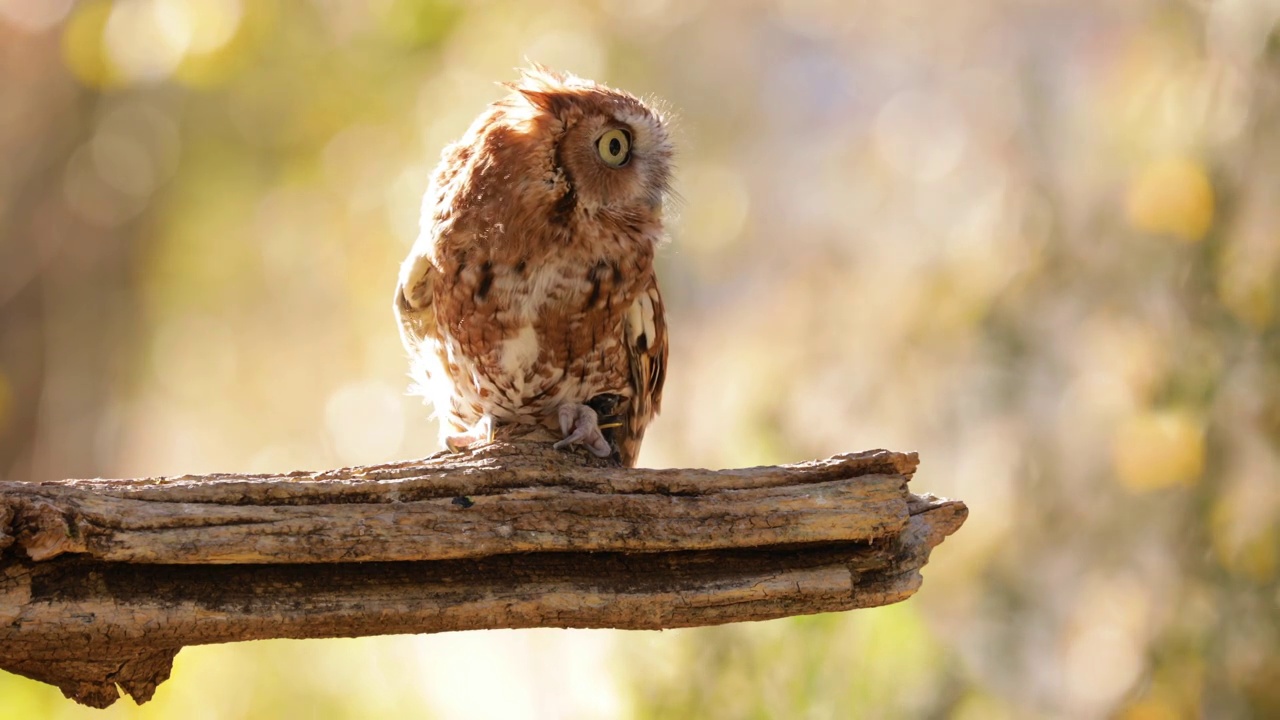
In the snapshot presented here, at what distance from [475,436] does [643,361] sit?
408 millimetres

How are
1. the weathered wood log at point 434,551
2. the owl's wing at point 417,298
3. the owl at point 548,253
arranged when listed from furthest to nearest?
1. the owl's wing at point 417,298
2. the owl at point 548,253
3. the weathered wood log at point 434,551

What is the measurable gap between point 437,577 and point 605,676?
1780mm

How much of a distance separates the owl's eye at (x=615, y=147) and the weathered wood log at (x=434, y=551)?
589 millimetres

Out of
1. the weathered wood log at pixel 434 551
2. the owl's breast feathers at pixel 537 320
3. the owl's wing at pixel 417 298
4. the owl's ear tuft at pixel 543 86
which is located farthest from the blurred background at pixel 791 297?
the weathered wood log at pixel 434 551

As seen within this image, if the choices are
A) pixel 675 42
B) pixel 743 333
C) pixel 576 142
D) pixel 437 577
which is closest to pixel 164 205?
pixel 675 42

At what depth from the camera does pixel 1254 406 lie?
3330 millimetres

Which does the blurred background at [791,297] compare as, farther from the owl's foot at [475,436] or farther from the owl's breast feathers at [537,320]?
the owl's foot at [475,436]

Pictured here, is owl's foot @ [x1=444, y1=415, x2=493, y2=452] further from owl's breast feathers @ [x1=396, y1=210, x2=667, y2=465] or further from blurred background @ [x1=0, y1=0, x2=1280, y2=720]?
blurred background @ [x1=0, y1=0, x2=1280, y2=720]

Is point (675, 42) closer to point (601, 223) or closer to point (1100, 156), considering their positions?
point (1100, 156)

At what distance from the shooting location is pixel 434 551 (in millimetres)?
1635

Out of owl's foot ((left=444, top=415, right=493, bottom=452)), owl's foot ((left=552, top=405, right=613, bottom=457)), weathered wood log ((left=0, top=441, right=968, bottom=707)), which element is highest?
owl's foot ((left=444, top=415, right=493, bottom=452))

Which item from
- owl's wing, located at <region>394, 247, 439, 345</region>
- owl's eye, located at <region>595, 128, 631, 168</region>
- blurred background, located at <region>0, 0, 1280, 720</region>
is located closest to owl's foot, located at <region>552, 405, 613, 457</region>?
owl's wing, located at <region>394, 247, 439, 345</region>

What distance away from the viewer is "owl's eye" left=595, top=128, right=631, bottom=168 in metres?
2.14

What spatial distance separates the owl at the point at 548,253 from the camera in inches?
82.0
